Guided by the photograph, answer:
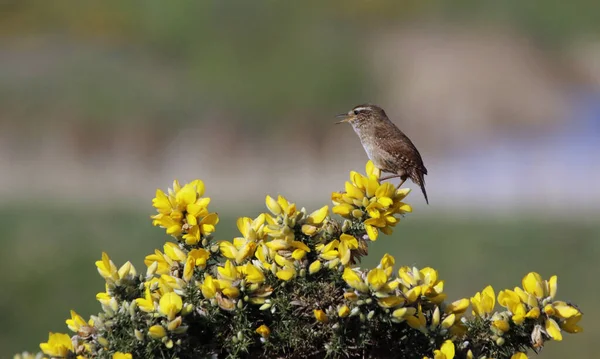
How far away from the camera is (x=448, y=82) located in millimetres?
15938

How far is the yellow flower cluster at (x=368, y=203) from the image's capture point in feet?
8.68

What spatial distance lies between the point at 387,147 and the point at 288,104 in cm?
1088

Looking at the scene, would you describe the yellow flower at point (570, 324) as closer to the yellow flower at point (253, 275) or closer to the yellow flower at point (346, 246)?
the yellow flower at point (346, 246)

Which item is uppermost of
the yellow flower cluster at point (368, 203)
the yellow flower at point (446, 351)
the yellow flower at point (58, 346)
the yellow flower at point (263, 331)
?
the yellow flower cluster at point (368, 203)

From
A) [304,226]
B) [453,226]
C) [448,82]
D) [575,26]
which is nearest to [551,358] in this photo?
[453,226]

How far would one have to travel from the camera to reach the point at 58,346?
2459 mm

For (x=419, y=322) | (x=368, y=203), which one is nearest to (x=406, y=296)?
(x=419, y=322)

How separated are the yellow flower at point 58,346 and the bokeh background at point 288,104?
6.55 meters

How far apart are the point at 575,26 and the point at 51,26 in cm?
918

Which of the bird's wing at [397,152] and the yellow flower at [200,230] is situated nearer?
the yellow flower at [200,230]

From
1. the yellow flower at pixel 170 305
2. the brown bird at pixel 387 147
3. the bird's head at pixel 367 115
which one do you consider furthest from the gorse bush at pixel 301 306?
the bird's head at pixel 367 115

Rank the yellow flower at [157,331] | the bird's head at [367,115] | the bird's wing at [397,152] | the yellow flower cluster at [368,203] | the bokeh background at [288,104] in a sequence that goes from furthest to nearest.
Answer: the bokeh background at [288,104], the bird's head at [367,115], the bird's wing at [397,152], the yellow flower cluster at [368,203], the yellow flower at [157,331]

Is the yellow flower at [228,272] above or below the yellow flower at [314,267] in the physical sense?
above

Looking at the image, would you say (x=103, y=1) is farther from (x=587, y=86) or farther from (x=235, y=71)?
(x=587, y=86)
